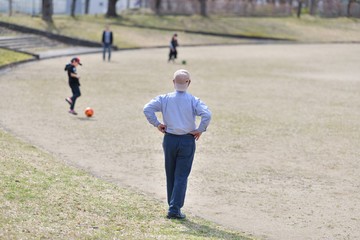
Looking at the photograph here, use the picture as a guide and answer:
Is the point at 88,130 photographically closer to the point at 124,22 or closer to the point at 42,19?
the point at 42,19

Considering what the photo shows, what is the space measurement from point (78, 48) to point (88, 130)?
1249 inches

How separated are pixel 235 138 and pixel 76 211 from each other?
29.0ft

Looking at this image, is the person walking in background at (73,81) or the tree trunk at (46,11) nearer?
the person walking in background at (73,81)

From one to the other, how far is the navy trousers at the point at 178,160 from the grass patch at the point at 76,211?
16.3 inches

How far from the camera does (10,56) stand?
39.0m

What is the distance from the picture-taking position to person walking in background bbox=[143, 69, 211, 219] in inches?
403

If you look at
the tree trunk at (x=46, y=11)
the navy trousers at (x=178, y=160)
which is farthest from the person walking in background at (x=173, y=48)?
the navy trousers at (x=178, y=160)

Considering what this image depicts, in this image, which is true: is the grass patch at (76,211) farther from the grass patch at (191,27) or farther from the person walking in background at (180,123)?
the grass patch at (191,27)

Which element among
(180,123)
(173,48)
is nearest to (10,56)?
(173,48)

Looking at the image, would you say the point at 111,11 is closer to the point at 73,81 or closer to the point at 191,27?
the point at 191,27

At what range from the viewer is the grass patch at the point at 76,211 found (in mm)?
9492

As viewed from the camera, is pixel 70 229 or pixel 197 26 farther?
pixel 197 26

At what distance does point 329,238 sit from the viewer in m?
10.8

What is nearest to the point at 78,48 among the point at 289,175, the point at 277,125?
the point at 277,125
